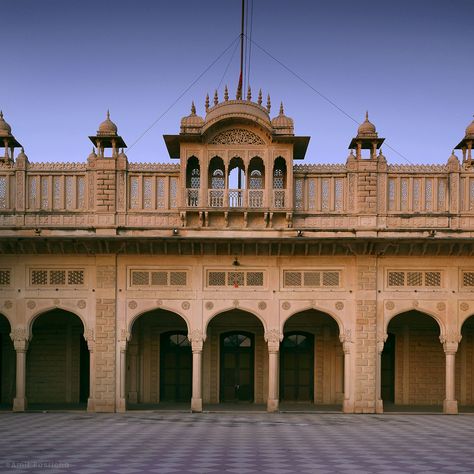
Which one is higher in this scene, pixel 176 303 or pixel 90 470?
pixel 176 303

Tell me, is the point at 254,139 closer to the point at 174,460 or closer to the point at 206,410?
the point at 206,410

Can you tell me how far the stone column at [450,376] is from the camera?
20.8 metres

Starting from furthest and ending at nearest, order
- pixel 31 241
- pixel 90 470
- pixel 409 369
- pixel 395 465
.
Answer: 1. pixel 409 369
2. pixel 31 241
3. pixel 395 465
4. pixel 90 470

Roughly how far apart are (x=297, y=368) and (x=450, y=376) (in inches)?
204

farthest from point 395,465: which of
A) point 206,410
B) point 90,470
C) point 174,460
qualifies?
point 206,410

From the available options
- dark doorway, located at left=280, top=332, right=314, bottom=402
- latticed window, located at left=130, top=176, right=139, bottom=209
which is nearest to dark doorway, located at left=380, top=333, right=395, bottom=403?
dark doorway, located at left=280, top=332, right=314, bottom=402

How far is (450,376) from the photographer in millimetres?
21000

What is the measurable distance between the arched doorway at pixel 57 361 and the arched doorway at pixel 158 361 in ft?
5.59

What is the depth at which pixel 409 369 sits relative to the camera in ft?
77.0

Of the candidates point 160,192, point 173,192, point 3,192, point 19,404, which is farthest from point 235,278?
point 3,192

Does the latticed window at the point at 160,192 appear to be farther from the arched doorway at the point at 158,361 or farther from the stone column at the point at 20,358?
the stone column at the point at 20,358

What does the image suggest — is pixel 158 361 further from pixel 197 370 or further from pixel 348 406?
pixel 348 406

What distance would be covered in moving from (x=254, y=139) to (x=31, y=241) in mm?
7167

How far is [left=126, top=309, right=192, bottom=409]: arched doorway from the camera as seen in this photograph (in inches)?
918
